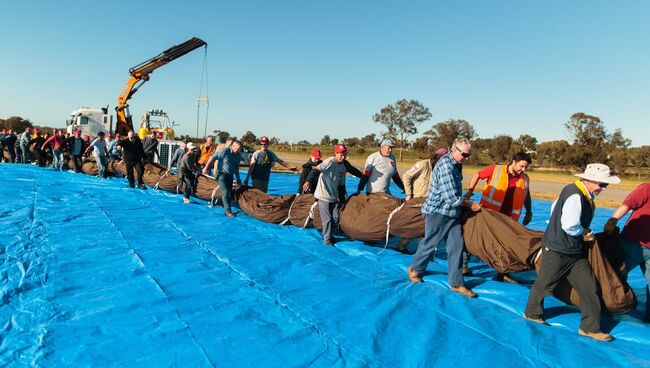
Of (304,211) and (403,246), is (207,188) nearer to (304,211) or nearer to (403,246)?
(304,211)

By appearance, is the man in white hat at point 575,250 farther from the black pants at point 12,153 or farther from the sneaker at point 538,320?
the black pants at point 12,153

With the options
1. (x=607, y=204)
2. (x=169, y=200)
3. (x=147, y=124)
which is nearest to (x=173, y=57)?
(x=147, y=124)

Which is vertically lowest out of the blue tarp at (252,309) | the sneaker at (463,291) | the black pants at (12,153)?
the black pants at (12,153)

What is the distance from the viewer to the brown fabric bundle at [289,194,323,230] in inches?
255

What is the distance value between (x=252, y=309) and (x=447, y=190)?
227 centimetres

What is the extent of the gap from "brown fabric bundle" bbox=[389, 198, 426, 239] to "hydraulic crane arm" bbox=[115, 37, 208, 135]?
14.2 metres

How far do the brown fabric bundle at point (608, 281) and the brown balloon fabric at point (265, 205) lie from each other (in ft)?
14.5

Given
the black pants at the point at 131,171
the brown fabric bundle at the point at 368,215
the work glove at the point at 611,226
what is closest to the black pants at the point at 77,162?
the black pants at the point at 131,171

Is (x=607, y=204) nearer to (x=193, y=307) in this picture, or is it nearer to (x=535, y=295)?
(x=535, y=295)

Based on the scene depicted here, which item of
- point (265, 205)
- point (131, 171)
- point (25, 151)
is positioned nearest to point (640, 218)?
point (265, 205)

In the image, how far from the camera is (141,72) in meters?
18.0

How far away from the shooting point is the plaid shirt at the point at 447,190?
423cm

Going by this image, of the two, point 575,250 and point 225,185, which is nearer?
point 575,250

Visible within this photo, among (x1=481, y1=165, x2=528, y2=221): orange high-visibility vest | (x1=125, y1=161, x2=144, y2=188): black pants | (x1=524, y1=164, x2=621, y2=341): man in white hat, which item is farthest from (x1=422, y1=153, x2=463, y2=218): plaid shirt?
A: (x1=125, y1=161, x2=144, y2=188): black pants
